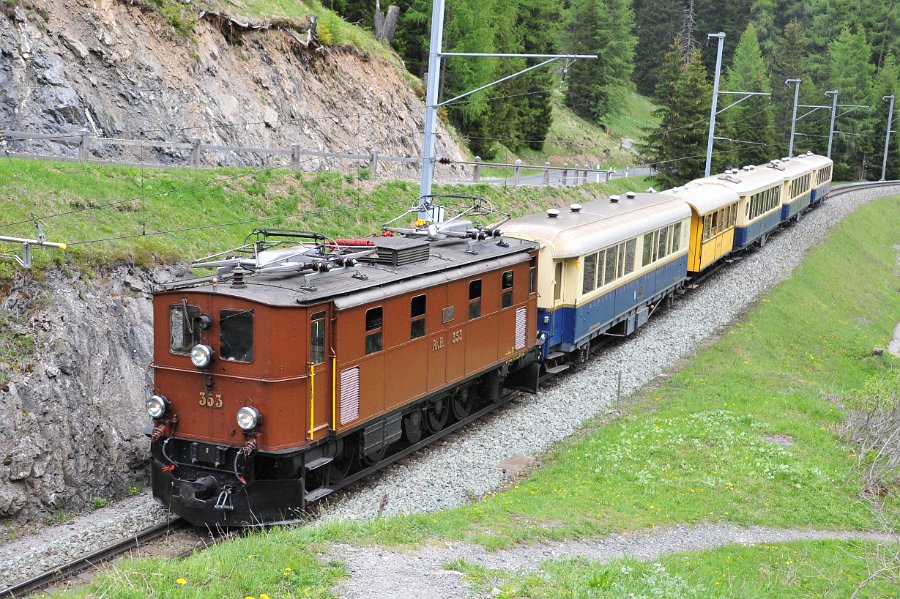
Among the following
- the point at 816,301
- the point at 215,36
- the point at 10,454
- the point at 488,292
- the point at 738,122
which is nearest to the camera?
the point at 10,454

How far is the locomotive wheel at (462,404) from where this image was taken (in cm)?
1622

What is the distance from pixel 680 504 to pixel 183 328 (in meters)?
7.11

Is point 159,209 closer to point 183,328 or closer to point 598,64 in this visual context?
point 183,328

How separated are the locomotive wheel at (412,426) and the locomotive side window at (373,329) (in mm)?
2006

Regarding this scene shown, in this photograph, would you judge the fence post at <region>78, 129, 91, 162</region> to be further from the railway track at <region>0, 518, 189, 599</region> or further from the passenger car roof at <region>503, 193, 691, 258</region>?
Result: the railway track at <region>0, 518, 189, 599</region>

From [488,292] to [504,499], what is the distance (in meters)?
4.38

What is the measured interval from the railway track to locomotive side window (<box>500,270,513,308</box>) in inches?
272

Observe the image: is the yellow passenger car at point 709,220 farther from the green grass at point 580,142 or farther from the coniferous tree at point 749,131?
the coniferous tree at point 749,131

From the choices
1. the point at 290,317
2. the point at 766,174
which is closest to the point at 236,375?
the point at 290,317

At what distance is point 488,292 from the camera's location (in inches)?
631

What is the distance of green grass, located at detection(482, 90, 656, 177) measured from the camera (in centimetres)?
5606

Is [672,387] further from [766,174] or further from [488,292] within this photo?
[766,174]

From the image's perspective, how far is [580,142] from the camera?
62.3 meters

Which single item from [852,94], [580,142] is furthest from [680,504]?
[852,94]
